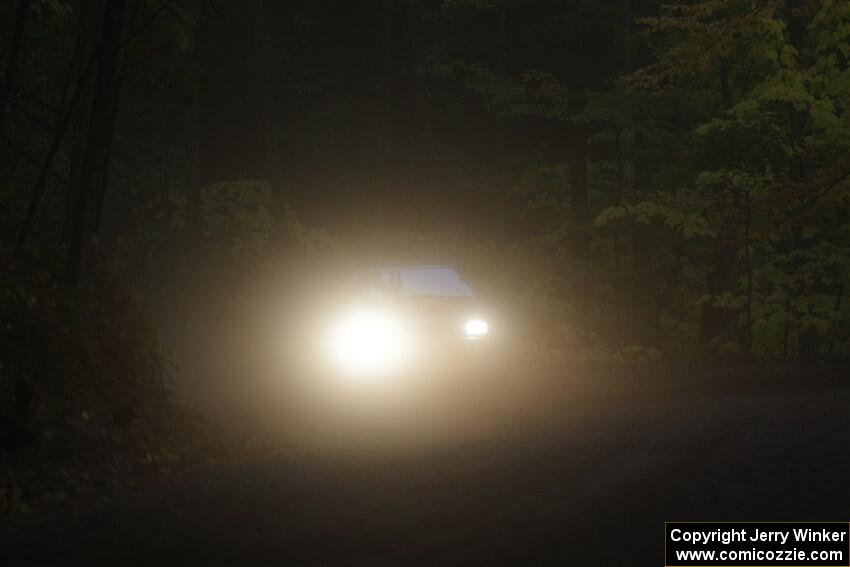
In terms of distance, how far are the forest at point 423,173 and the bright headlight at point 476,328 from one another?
159 centimetres

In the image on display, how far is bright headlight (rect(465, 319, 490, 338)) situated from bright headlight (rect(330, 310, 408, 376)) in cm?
98

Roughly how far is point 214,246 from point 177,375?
13.1m

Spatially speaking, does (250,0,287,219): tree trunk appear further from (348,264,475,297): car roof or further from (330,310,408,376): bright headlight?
(348,264,475,297): car roof

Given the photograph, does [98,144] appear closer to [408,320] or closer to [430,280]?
[408,320]

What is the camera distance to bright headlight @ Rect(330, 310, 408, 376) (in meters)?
18.5

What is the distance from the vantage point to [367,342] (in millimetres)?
19109

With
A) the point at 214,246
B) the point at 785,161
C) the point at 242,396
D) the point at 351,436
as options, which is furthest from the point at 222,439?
the point at 214,246

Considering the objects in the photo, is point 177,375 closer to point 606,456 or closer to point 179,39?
point 179,39

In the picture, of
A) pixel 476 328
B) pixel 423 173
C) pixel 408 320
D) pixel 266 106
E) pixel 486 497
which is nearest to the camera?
pixel 486 497

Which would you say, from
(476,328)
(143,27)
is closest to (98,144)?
(143,27)

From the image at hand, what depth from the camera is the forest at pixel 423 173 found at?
14875 mm

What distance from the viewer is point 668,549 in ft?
25.0

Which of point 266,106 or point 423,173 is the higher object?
point 266,106

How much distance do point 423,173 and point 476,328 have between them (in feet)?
39.0
